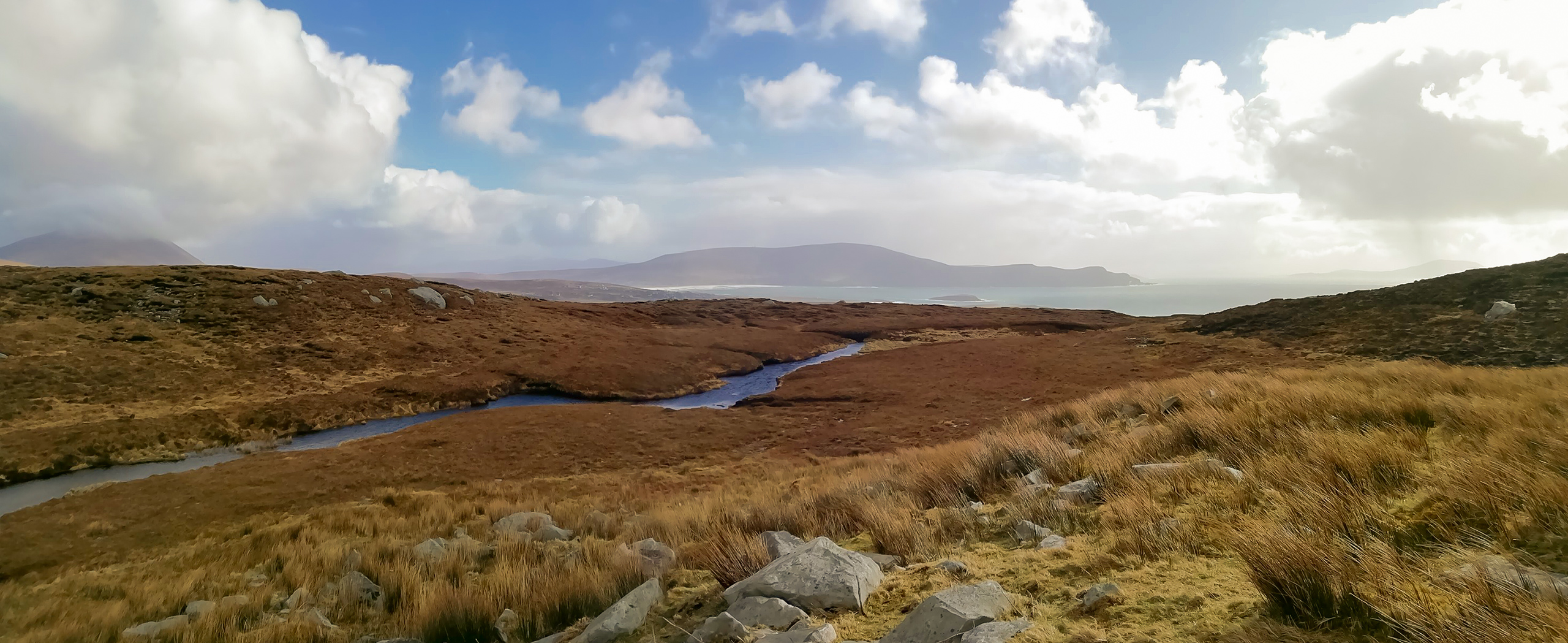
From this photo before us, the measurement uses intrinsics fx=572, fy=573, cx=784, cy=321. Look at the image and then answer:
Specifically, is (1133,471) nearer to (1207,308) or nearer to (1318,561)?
(1318,561)

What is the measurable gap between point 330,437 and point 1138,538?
94.8 feet

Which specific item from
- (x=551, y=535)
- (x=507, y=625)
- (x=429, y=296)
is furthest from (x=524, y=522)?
(x=429, y=296)

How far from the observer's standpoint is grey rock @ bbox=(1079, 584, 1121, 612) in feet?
11.4

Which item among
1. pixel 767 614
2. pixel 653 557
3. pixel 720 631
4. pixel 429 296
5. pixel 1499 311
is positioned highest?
pixel 1499 311

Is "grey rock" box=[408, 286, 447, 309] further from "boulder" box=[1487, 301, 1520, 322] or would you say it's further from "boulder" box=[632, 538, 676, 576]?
"boulder" box=[1487, 301, 1520, 322]

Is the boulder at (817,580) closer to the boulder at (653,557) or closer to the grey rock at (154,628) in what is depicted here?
the boulder at (653,557)

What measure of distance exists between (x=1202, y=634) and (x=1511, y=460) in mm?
3596

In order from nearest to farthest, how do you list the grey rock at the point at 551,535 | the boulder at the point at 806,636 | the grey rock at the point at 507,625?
the boulder at the point at 806,636 → the grey rock at the point at 507,625 → the grey rock at the point at 551,535

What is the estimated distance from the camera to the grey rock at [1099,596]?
11.4ft

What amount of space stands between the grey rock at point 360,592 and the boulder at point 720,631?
4547 mm

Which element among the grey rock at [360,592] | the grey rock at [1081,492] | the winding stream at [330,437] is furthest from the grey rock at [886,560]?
the winding stream at [330,437]

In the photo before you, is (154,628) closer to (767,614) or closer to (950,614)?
(767,614)

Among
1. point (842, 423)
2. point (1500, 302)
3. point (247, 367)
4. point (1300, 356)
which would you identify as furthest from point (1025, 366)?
point (247, 367)

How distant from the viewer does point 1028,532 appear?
530 centimetres
